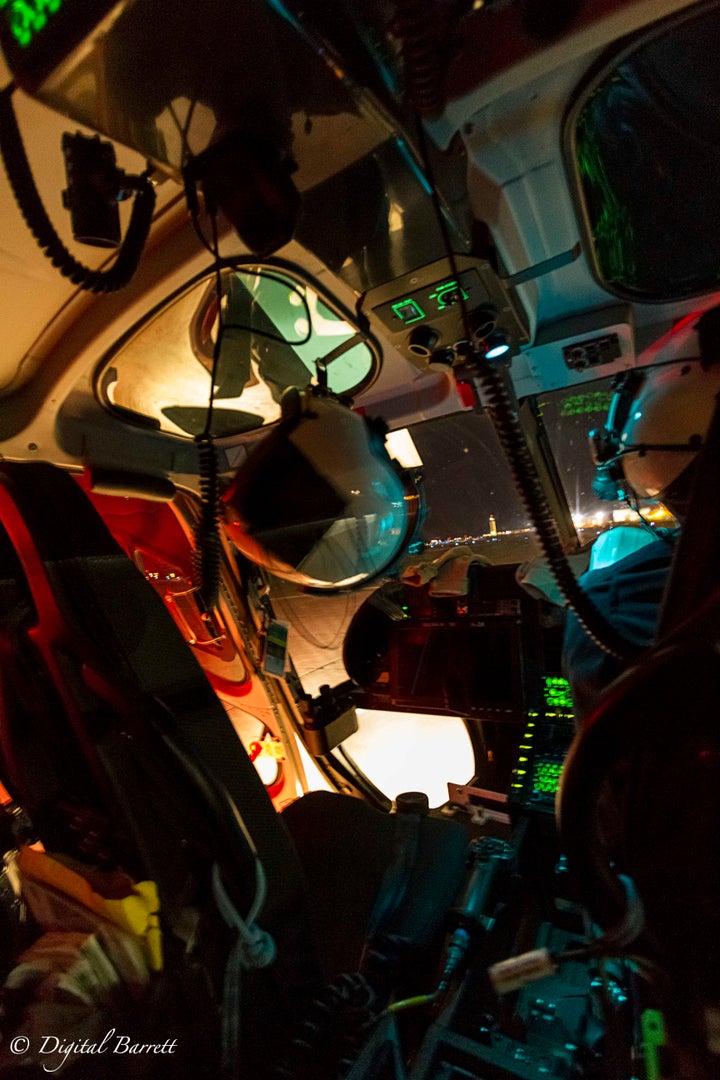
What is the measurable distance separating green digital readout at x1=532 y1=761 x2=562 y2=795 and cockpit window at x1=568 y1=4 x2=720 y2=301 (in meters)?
1.56

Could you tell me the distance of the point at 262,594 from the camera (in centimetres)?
253

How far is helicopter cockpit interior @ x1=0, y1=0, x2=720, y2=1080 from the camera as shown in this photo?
0.51m

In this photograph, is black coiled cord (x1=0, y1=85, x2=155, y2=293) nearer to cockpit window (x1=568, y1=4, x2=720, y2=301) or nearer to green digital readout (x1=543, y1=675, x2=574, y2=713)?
cockpit window (x1=568, y1=4, x2=720, y2=301)

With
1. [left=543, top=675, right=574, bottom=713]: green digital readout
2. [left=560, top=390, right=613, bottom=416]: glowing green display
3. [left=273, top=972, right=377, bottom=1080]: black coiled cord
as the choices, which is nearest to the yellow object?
[left=273, top=972, right=377, bottom=1080]: black coiled cord

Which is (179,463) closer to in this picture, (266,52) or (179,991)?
(266,52)

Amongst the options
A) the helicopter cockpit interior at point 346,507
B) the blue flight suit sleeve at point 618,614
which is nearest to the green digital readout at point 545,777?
the helicopter cockpit interior at point 346,507

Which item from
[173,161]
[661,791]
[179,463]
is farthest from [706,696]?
[179,463]

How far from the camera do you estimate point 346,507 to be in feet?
3.95

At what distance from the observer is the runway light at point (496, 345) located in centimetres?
121

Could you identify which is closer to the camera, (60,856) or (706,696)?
(706,696)

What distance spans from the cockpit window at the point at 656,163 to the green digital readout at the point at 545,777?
156 centimetres

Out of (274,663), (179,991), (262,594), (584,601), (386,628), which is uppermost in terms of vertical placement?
(584,601)

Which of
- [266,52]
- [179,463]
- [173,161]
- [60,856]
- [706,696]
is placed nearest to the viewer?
[706,696]

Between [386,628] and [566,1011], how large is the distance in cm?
149
